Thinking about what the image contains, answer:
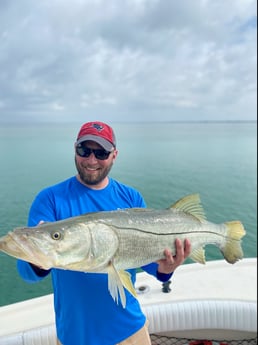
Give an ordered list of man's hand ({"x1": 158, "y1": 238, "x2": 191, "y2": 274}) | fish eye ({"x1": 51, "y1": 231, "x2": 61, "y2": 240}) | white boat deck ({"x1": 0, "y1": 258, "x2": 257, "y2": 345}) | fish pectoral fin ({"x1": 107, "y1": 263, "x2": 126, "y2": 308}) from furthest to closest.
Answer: white boat deck ({"x1": 0, "y1": 258, "x2": 257, "y2": 345}), man's hand ({"x1": 158, "y1": 238, "x2": 191, "y2": 274}), fish pectoral fin ({"x1": 107, "y1": 263, "x2": 126, "y2": 308}), fish eye ({"x1": 51, "y1": 231, "x2": 61, "y2": 240})

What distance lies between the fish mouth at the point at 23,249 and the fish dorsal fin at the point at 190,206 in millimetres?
1037

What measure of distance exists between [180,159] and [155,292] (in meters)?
25.5

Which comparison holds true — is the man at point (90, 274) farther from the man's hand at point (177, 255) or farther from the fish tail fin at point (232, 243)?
the fish tail fin at point (232, 243)

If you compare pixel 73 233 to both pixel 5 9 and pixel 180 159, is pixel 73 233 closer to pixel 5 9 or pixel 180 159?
pixel 5 9

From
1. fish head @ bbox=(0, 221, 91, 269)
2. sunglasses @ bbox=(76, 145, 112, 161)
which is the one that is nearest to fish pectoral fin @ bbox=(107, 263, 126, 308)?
fish head @ bbox=(0, 221, 91, 269)

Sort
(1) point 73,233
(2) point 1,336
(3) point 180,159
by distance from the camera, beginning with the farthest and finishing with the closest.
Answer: (3) point 180,159
(2) point 1,336
(1) point 73,233

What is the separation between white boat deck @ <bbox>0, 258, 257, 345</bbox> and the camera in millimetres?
3084

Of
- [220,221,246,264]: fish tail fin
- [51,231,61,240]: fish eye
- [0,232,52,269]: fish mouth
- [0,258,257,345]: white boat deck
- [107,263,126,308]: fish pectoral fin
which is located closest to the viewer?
[0,232,52,269]: fish mouth

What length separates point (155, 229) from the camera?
2111 millimetres

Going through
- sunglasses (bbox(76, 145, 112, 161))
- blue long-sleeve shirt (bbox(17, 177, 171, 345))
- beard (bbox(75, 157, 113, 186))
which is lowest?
blue long-sleeve shirt (bbox(17, 177, 171, 345))

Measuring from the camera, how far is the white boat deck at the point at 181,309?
3.08m

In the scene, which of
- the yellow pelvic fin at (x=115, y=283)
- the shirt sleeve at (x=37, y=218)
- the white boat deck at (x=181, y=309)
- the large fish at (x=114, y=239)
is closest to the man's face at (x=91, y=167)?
the shirt sleeve at (x=37, y=218)

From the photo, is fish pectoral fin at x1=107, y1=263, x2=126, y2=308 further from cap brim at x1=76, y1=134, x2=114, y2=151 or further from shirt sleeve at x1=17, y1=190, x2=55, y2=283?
cap brim at x1=76, y1=134, x2=114, y2=151

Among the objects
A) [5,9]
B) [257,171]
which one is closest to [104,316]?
[5,9]
